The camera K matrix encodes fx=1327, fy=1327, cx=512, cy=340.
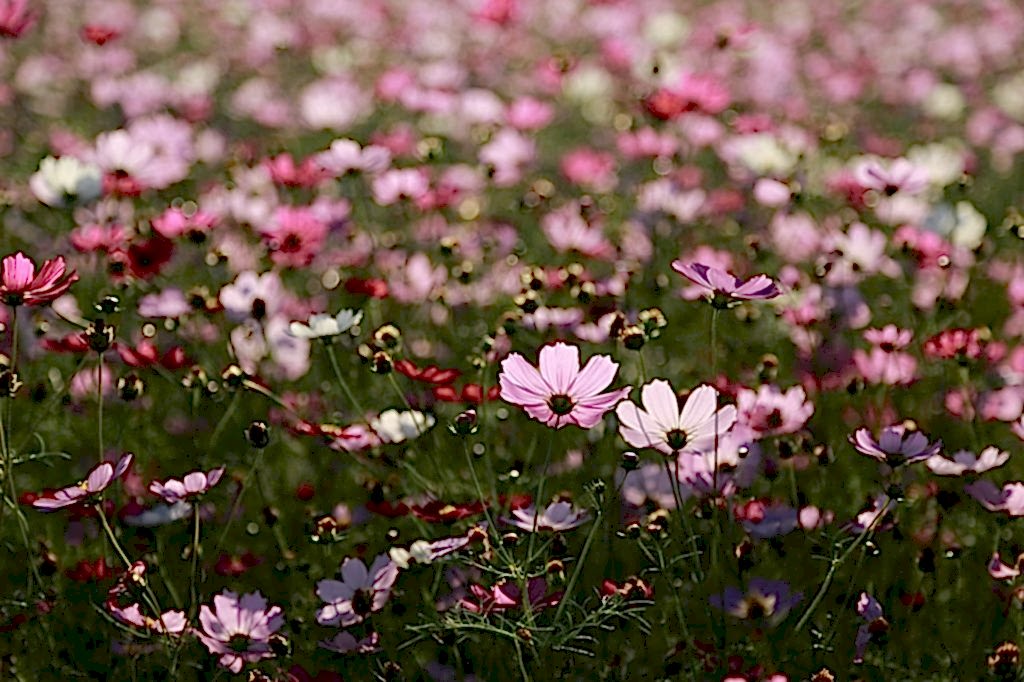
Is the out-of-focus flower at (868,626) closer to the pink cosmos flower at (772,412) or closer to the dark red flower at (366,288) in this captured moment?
the pink cosmos flower at (772,412)

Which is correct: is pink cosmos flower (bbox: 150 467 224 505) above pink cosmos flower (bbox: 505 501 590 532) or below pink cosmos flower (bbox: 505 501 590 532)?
below

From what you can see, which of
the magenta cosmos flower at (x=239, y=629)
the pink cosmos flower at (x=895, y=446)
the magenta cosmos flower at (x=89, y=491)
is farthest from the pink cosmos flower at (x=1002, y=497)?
the magenta cosmos flower at (x=89, y=491)

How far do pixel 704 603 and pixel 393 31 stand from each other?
3.15 meters

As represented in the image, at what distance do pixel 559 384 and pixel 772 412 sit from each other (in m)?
0.35

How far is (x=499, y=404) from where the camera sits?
1.86 meters

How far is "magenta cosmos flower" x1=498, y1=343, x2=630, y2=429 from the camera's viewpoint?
1201 millimetres

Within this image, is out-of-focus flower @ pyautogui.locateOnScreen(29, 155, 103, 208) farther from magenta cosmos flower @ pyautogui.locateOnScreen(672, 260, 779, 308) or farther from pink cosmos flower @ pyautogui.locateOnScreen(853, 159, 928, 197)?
pink cosmos flower @ pyautogui.locateOnScreen(853, 159, 928, 197)

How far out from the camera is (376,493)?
1.44m

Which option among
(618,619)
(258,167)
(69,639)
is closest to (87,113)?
(258,167)

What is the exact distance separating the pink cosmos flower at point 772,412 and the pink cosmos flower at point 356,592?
0.43 meters

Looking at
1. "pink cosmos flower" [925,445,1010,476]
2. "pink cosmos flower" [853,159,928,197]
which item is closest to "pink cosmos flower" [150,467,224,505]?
"pink cosmos flower" [925,445,1010,476]

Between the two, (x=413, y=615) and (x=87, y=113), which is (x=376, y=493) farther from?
(x=87, y=113)

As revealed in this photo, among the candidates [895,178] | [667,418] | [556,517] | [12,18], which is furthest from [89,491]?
[12,18]

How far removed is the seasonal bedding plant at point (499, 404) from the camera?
4.31 ft
